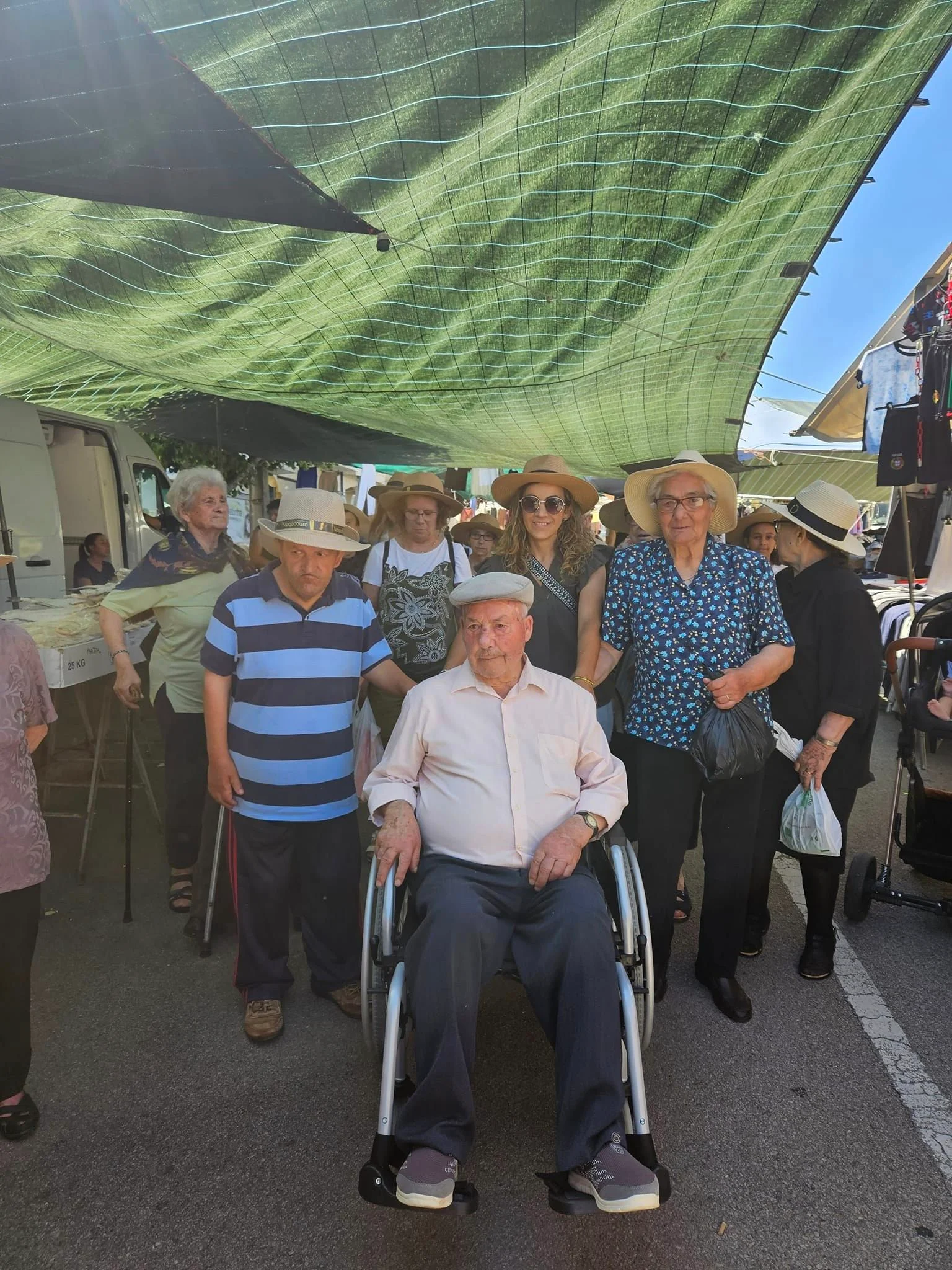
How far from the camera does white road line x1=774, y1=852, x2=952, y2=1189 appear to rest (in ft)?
7.47

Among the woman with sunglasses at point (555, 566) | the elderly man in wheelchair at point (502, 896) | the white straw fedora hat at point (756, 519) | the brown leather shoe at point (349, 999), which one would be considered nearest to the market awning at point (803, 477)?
the white straw fedora hat at point (756, 519)

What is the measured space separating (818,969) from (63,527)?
7500mm

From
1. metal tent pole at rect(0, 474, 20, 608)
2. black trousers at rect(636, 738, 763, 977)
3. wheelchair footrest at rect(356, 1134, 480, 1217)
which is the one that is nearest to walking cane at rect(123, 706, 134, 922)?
wheelchair footrest at rect(356, 1134, 480, 1217)

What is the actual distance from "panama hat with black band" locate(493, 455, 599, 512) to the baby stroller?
142 centimetres

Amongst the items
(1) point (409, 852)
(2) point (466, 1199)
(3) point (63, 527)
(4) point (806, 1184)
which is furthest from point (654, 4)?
(3) point (63, 527)

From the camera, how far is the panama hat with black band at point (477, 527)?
593 cm

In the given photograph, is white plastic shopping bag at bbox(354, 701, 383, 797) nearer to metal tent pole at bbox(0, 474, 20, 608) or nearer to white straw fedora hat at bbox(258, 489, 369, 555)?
white straw fedora hat at bbox(258, 489, 369, 555)

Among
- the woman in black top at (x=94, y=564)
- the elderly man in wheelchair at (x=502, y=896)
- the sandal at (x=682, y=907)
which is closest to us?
the elderly man in wheelchair at (x=502, y=896)

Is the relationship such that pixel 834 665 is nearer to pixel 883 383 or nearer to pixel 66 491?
pixel 883 383

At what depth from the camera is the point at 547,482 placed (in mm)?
3162

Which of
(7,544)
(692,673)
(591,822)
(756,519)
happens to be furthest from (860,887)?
(7,544)

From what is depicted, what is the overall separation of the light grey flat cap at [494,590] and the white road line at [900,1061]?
73.9 inches

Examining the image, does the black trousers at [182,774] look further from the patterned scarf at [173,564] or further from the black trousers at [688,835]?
the black trousers at [688,835]

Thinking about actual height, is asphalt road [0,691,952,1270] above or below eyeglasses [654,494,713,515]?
below
